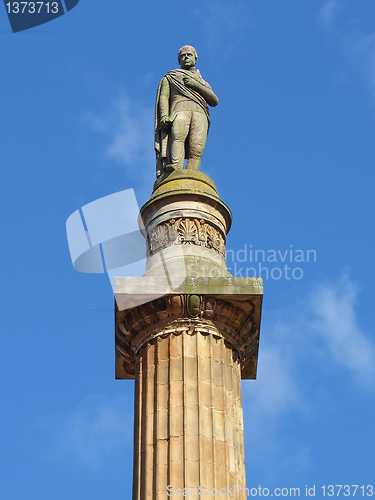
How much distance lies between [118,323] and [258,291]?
2.60 metres

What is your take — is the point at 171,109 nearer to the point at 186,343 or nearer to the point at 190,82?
the point at 190,82

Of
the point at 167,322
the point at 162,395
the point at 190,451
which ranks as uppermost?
the point at 167,322

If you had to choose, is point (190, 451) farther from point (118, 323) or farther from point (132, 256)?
point (132, 256)

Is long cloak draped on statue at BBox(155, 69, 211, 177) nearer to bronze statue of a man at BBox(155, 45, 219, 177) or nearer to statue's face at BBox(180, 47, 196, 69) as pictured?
bronze statue of a man at BBox(155, 45, 219, 177)

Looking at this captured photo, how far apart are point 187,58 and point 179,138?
2500 mm

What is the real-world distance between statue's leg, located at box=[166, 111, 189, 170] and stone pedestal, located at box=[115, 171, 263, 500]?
741mm

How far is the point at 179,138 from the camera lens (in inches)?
811

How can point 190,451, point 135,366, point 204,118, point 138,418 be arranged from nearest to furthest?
point 190,451
point 138,418
point 135,366
point 204,118

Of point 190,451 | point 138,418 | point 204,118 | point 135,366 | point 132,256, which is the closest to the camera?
point 190,451

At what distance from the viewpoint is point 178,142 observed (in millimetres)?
20562

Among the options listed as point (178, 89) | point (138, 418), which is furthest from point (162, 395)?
point (178, 89)

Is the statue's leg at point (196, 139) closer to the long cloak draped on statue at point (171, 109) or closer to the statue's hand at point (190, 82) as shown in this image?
the long cloak draped on statue at point (171, 109)

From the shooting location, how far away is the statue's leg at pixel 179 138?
20.3 m

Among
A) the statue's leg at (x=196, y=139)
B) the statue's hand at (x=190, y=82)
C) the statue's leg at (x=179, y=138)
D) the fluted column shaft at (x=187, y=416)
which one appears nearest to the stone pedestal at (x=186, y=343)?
the fluted column shaft at (x=187, y=416)
